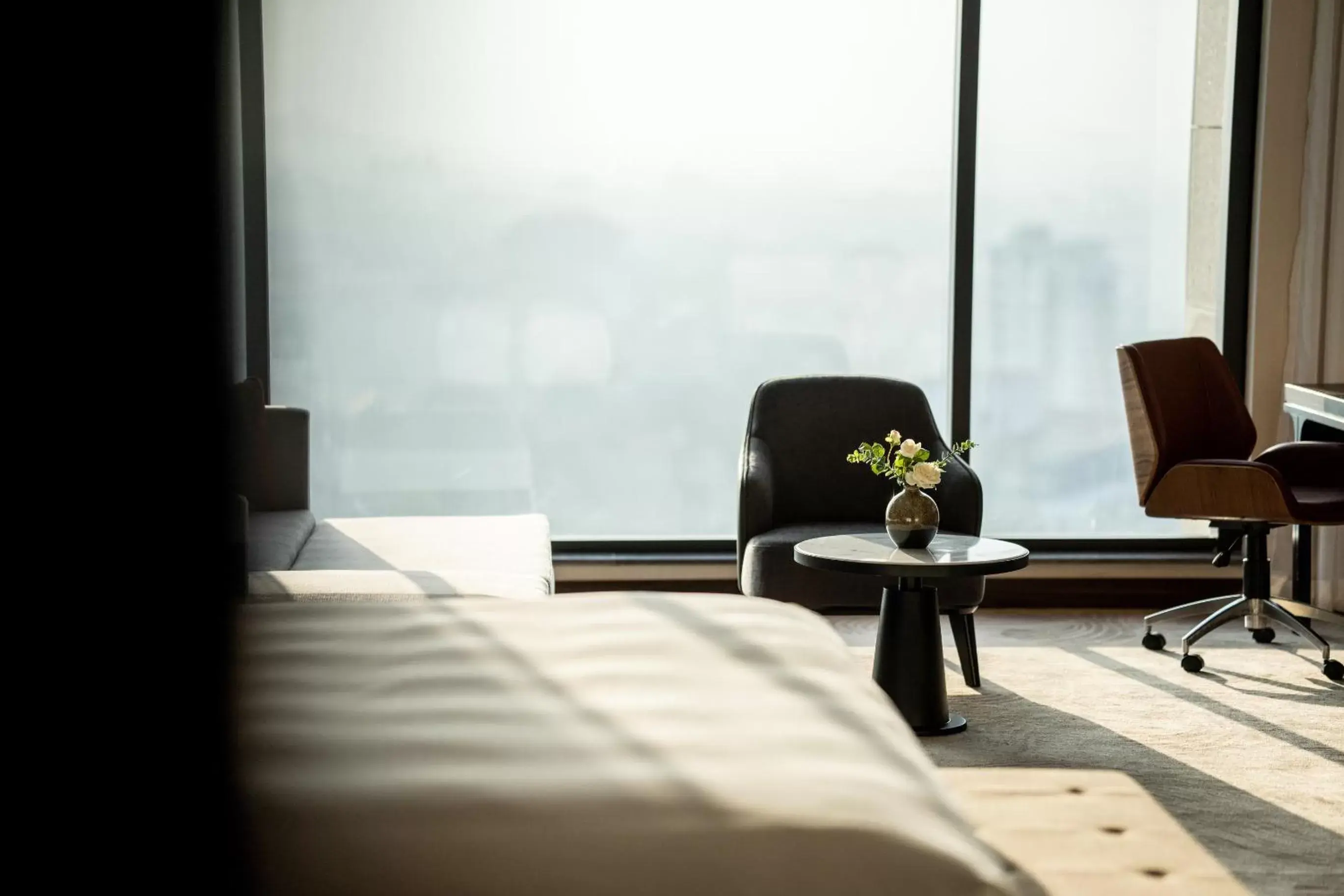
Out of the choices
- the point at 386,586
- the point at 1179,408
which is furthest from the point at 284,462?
the point at 1179,408

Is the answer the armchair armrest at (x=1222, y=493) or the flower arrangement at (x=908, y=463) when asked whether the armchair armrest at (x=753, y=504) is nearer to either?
the flower arrangement at (x=908, y=463)

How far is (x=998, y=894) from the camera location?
1.43 m

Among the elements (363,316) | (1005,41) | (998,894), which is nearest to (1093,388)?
(1005,41)

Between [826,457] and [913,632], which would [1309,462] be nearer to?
[826,457]

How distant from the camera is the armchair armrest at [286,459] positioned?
15.6 ft

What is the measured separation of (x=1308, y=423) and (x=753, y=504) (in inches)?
85.0

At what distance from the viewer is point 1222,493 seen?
4.51m

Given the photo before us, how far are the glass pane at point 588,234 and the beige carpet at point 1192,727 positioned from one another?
4.05 feet

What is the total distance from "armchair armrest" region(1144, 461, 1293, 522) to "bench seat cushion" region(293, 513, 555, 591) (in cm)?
210

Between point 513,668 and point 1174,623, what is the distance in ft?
13.0

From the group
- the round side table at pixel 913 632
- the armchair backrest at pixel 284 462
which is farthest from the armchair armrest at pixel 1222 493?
the armchair backrest at pixel 284 462

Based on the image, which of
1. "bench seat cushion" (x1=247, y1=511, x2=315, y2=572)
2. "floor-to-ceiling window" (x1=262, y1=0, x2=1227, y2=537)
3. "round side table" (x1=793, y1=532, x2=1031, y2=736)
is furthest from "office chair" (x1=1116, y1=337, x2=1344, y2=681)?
"bench seat cushion" (x1=247, y1=511, x2=315, y2=572)

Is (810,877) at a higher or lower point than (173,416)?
lower

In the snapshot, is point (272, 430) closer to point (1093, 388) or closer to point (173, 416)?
point (1093, 388)
